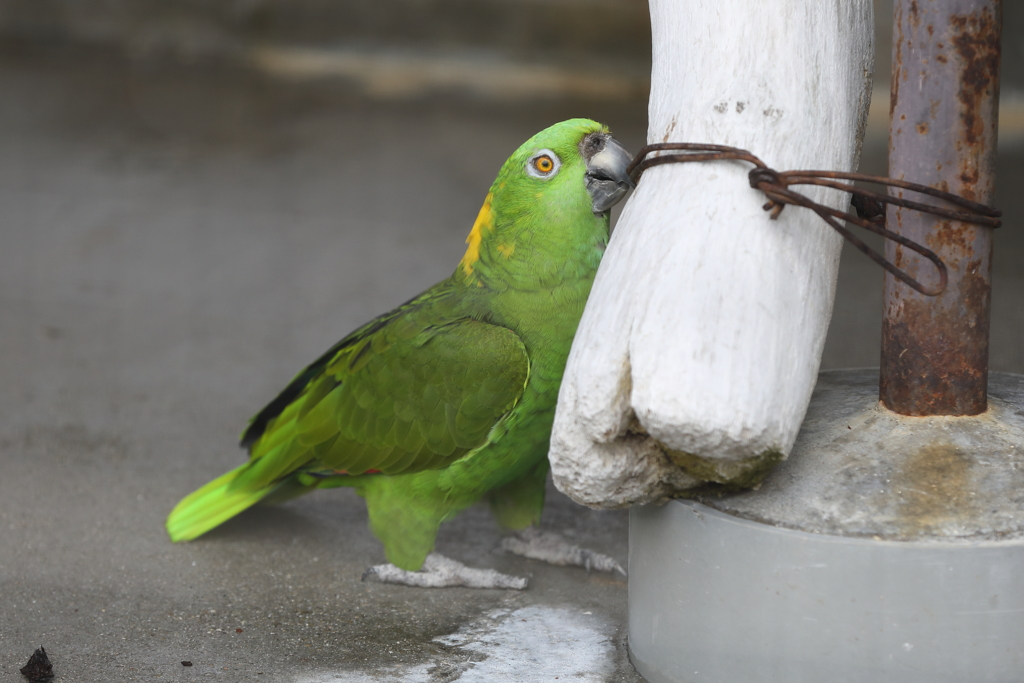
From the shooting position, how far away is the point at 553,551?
9.10 ft

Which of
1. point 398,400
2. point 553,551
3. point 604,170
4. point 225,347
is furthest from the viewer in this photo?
point 225,347

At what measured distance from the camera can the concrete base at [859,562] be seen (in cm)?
170

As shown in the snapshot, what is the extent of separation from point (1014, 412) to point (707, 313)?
0.73m

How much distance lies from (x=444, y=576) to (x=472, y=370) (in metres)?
0.60

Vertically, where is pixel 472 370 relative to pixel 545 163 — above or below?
below

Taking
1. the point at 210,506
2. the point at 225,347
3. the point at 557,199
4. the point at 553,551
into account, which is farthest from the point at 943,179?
the point at 225,347

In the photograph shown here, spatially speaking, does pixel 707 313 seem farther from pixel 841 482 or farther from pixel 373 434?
pixel 373 434

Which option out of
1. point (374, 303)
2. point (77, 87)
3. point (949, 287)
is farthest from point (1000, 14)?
point (77, 87)

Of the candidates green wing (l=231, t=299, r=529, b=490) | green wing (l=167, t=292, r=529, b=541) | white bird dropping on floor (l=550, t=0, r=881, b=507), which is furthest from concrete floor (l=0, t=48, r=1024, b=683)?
A: white bird dropping on floor (l=550, t=0, r=881, b=507)

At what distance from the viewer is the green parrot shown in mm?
2344

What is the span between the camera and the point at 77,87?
8297mm

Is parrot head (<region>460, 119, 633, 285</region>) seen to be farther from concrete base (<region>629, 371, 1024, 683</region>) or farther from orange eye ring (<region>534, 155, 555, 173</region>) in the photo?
concrete base (<region>629, 371, 1024, 683</region>)

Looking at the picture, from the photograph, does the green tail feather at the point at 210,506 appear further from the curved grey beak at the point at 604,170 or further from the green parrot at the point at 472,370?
the curved grey beak at the point at 604,170

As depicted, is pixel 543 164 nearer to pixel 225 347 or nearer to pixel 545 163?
pixel 545 163
